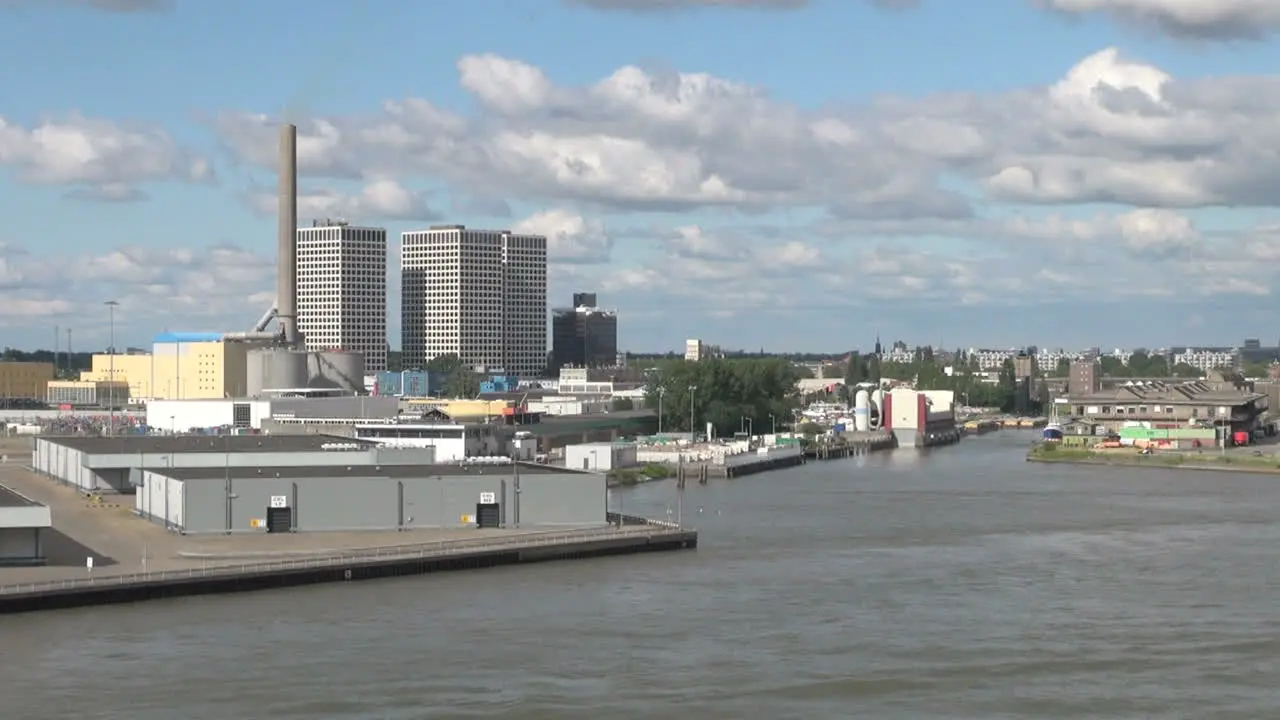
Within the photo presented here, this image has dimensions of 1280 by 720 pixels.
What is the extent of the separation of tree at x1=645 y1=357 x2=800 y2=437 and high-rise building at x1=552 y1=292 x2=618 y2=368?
8418cm

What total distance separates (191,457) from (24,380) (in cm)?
6081

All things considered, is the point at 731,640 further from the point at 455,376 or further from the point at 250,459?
the point at 455,376

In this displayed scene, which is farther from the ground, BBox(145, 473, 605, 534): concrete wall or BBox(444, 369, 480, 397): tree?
BBox(444, 369, 480, 397): tree

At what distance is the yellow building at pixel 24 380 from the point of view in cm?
8788

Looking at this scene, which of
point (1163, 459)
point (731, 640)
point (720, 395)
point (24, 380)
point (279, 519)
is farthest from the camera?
point (24, 380)

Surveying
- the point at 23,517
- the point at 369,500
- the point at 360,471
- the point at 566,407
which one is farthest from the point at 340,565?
the point at 566,407

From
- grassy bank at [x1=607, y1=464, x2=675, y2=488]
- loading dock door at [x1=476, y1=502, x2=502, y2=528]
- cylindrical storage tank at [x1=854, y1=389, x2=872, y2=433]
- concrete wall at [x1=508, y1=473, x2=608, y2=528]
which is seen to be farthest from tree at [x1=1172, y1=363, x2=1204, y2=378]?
loading dock door at [x1=476, y1=502, x2=502, y2=528]

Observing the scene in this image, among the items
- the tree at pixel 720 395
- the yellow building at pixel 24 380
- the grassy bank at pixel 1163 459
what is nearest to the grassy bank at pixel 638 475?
the grassy bank at pixel 1163 459

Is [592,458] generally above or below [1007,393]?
below

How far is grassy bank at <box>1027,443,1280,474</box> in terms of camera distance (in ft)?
153

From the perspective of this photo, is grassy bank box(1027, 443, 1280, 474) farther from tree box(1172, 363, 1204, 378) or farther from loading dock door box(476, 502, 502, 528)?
tree box(1172, 363, 1204, 378)

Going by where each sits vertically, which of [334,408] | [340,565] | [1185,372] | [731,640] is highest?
[1185,372]

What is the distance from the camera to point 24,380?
89.0m

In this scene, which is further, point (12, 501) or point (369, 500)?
point (369, 500)
